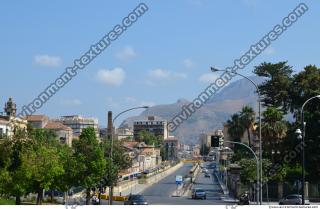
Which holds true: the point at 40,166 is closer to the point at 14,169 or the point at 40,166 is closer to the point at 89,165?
the point at 14,169

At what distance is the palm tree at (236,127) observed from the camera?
11216cm

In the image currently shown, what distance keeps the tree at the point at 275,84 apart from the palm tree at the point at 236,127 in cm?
1799

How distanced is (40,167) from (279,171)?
105 ft

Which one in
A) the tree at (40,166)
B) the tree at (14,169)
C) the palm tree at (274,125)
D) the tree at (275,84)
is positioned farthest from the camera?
the tree at (275,84)

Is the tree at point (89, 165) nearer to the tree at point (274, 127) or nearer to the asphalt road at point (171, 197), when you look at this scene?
the asphalt road at point (171, 197)

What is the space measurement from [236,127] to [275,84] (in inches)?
935

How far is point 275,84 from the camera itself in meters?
90.8

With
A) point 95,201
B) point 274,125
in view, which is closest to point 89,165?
point 95,201

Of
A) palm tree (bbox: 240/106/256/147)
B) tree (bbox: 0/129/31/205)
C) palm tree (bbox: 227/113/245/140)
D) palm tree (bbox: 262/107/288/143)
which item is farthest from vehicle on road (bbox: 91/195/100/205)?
palm tree (bbox: 227/113/245/140)

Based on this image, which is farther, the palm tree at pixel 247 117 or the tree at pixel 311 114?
the palm tree at pixel 247 117

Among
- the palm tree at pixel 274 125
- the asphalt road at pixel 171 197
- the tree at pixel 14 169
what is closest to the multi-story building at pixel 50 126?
the asphalt road at pixel 171 197

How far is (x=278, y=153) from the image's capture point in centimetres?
7769

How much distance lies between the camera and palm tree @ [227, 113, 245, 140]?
11216 centimetres

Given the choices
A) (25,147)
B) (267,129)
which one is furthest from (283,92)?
(25,147)
